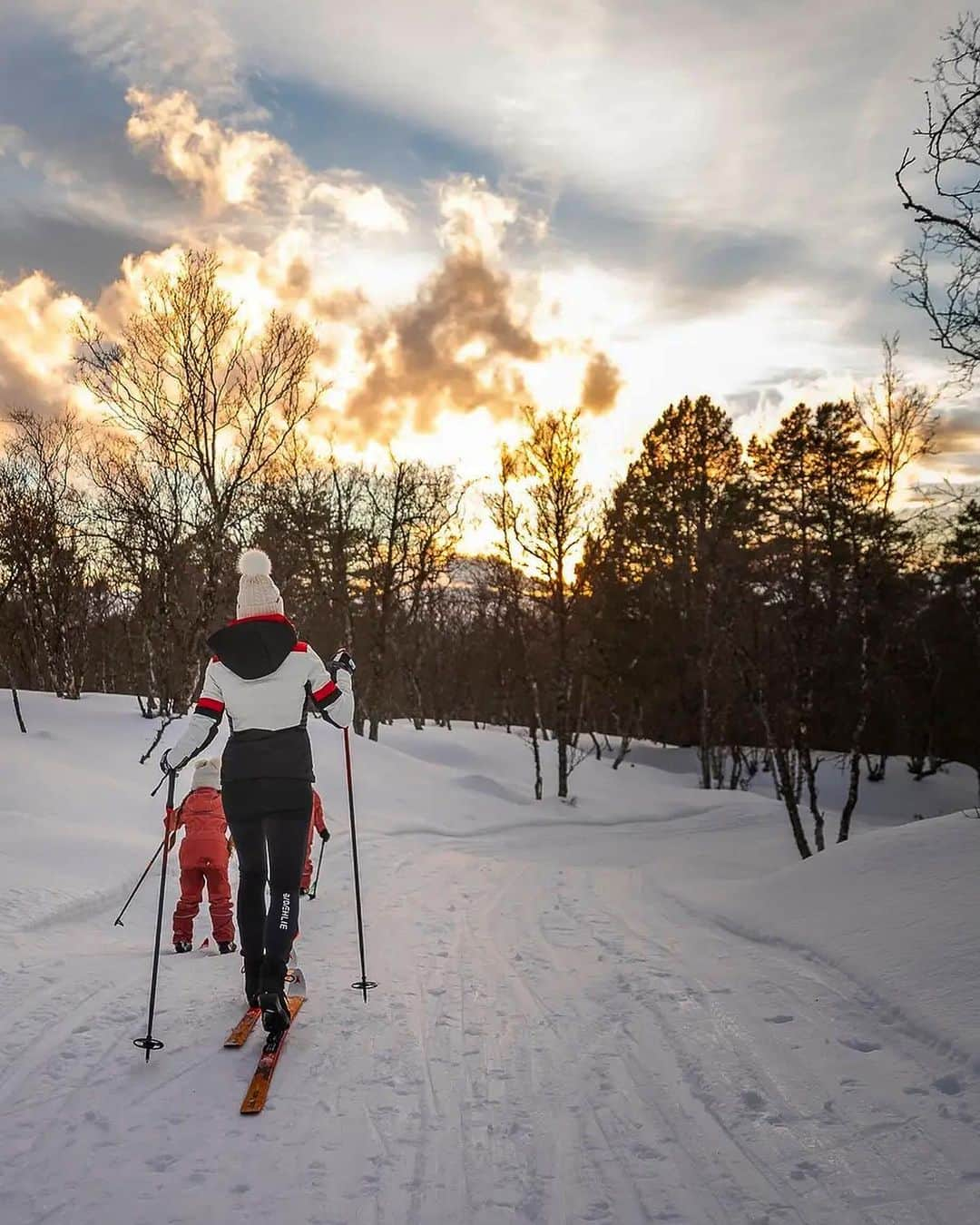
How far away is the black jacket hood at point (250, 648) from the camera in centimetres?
466

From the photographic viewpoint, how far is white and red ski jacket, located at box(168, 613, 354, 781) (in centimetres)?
458

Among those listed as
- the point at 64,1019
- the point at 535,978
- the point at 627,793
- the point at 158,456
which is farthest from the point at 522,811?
the point at 64,1019

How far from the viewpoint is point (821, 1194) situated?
2918mm

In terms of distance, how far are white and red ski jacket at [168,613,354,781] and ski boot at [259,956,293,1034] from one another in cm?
102

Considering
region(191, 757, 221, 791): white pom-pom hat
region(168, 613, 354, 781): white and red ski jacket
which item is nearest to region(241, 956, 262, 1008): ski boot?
region(168, 613, 354, 781): white and red ski jacket

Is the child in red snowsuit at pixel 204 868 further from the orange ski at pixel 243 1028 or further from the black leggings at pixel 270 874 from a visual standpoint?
the black leggings at pixel 270 874

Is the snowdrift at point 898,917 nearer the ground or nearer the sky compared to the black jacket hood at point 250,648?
nearer the ground

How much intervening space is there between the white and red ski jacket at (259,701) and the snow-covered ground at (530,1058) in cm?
147

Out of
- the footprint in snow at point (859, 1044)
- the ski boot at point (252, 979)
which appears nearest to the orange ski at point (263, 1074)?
the ski boot at point (252, 979)

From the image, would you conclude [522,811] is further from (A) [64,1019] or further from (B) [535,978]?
(A) [64,1019]

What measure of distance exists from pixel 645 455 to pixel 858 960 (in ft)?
101

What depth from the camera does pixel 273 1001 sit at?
4.23 metres

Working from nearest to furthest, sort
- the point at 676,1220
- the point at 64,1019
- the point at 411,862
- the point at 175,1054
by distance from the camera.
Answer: the point at 676,1220, the point at 175,1054, the point at 64,1019, the point at 411,862

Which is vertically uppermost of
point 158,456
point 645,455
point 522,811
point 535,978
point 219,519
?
point 645,455
